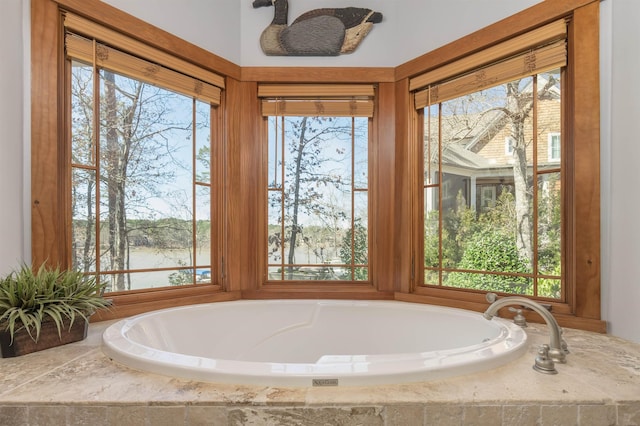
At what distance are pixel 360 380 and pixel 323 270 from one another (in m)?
1.33

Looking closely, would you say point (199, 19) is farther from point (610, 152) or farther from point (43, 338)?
point (610, 152)

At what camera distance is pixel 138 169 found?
6.22 ft

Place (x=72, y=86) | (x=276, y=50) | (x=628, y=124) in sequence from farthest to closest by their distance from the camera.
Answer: (x=276, y=50)
(x=72, y=86)
(x=628, y=124)

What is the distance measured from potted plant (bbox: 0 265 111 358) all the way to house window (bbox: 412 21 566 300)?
5.73 ft

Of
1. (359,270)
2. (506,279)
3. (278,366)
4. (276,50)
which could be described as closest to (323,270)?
(359,270)

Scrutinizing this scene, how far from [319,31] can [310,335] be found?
1.85m

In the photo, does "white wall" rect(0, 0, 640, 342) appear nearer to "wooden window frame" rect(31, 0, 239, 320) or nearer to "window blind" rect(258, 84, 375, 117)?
"wooden window frame" rect(31, 0, 239, 320)

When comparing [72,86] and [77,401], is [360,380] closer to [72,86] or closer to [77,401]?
[77,401]

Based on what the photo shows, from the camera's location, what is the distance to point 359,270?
230 centimetres

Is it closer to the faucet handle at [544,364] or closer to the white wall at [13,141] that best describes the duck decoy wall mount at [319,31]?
the white wall at [13,141]

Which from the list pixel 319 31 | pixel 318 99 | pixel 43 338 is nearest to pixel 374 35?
pixel 319 31

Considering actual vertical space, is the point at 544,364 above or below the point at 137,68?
below

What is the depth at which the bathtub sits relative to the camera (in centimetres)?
111

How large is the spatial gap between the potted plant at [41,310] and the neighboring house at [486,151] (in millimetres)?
1848
